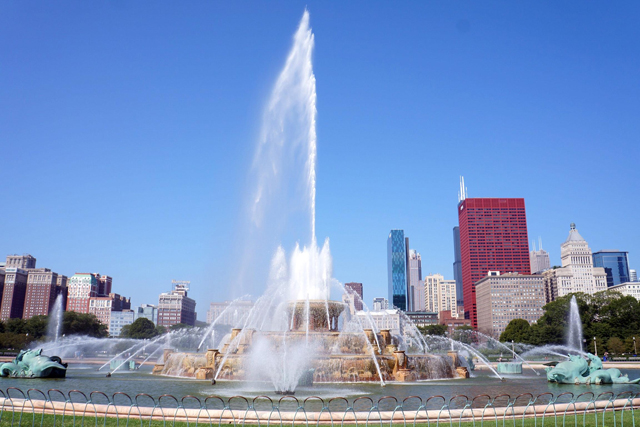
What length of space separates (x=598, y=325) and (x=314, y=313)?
255 ft

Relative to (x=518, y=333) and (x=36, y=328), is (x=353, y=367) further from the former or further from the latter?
(x=518, y=333)

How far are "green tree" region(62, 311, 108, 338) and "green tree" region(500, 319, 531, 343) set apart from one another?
93.2 m

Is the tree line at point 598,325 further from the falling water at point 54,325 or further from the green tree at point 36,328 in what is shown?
the green tree at point 36,328

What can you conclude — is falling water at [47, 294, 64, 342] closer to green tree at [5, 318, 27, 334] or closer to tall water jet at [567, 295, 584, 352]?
green tree at [5, 318, 27, 334]

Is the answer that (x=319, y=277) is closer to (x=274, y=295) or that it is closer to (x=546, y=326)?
(x=274, y=295)

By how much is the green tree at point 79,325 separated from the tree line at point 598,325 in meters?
93.4

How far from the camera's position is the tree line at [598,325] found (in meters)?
87.1

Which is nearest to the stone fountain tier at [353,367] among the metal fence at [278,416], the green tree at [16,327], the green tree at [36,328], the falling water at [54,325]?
the metal fence at [278,416]

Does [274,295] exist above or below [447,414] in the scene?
above

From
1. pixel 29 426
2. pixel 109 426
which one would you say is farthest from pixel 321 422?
pixel 29 426

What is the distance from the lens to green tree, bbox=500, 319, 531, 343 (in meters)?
108

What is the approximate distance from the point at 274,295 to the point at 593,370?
79.2 feet

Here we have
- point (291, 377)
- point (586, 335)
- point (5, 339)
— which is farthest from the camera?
point (586, 335)

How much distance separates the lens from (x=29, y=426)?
11922 mm
